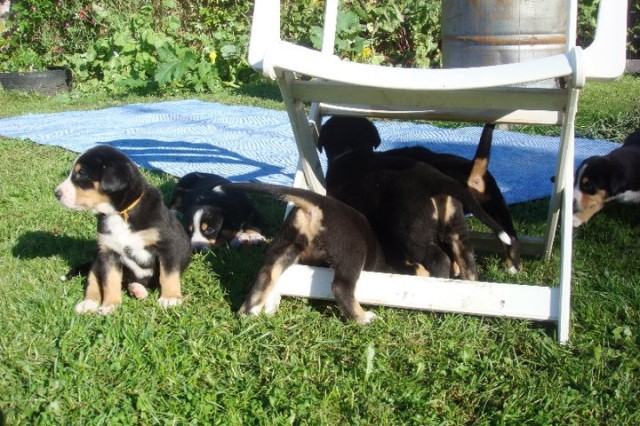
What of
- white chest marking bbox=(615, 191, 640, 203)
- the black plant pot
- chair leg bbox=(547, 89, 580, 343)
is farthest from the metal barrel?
the black plant pot

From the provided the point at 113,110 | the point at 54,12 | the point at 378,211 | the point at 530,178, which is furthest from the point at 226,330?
the point at 54,12

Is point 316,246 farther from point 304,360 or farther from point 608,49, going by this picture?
point 608,49

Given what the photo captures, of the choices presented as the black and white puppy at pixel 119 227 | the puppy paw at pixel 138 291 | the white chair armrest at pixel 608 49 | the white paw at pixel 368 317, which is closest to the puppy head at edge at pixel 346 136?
the black and white puppy at pixel 119 227

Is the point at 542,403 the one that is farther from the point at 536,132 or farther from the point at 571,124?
the point at 536,132

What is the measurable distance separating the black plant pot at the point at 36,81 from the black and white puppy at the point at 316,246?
9.40 m

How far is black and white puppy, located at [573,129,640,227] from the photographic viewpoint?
14.7 ft

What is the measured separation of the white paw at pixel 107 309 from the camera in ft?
10.2

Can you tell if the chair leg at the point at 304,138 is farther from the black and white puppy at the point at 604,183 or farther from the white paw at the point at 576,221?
the black and white puppy at the point at 604,183

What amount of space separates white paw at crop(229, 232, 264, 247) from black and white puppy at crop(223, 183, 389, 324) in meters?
1.16

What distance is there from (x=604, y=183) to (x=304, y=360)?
2721 millimetres

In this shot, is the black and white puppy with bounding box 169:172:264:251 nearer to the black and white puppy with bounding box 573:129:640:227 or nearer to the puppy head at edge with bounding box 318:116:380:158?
the puppy head at edge with bounding box 318:116:380:158

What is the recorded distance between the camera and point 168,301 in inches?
128

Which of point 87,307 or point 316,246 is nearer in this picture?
point 316,246

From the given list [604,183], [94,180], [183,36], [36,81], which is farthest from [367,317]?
[183,36]
